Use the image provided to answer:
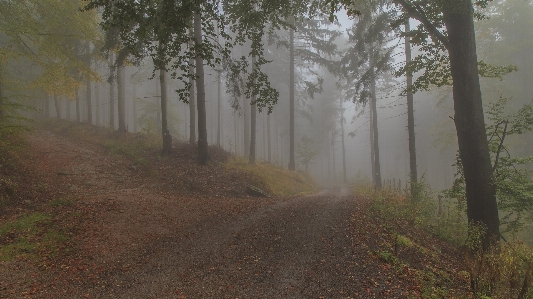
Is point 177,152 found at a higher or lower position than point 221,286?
higher

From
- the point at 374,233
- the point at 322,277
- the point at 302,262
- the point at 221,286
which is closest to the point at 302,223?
the point at 374,233

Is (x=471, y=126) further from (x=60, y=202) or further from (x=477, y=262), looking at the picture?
(x=60, y=202)

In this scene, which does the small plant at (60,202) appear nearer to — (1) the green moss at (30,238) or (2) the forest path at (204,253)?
(2) the forest path at (204,253)

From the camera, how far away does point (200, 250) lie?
6.43m

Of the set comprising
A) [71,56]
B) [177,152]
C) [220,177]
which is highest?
[71,56]

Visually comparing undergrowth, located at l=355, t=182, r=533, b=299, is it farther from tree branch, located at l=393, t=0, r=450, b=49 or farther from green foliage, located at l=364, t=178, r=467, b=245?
tree branch, located at l=393, t=0, r=450, b=49

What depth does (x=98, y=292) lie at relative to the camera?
4.76 metres

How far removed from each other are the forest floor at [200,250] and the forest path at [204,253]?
0.02 metres

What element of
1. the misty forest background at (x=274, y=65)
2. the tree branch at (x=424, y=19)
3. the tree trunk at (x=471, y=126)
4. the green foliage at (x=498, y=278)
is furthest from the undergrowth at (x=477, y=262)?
the tree branch at (x=424, y=19)

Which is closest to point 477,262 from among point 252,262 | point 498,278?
point 498,278

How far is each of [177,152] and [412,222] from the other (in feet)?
39.6

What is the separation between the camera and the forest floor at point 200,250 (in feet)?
15.7

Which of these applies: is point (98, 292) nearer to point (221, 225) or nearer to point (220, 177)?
point (221, 225)

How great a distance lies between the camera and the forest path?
15.7ft
